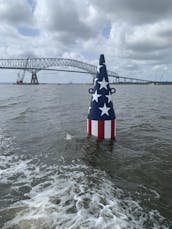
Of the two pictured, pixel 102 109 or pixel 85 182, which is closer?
pixel 85 182

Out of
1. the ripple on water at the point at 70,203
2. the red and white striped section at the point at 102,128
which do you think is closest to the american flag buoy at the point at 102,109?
the red and white striped section at the point at 102,128

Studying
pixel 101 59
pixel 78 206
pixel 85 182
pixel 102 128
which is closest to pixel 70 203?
pixel 78 206

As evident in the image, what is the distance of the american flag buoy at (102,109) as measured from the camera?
836cm

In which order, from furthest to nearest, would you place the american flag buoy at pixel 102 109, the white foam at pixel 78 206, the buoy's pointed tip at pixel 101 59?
the buoy's pointed tip at pixel 101 59, the american flag buoy at pixel 102 109, the white foam at pixel 78 206

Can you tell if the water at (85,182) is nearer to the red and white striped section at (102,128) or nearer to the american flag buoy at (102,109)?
the red and white striped section at (102,128)

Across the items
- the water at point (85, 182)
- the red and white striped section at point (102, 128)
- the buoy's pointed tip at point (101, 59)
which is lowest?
the water at point (85, 182)

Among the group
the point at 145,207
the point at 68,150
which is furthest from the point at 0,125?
the point at 145,207

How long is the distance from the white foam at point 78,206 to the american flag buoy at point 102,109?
3035 millimetres

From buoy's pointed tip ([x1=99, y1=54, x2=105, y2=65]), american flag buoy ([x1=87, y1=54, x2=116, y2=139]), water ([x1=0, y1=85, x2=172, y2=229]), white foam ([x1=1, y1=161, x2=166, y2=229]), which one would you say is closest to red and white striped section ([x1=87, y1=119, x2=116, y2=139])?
american flag buoy ([x1=87, y1=54, x2=116, y2=139])

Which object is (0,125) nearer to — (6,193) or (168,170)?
(6,193)

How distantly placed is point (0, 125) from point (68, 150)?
633 cm

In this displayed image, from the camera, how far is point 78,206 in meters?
4.12

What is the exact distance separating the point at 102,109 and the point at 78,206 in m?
4.65

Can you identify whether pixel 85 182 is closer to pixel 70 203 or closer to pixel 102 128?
pixel 70 203
